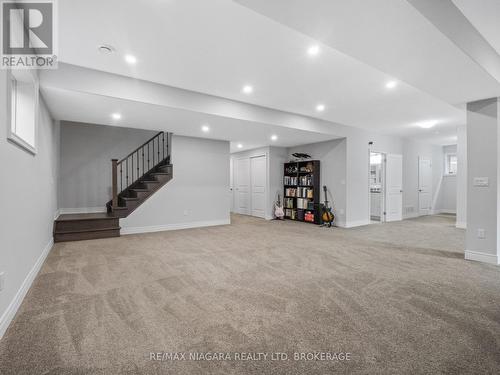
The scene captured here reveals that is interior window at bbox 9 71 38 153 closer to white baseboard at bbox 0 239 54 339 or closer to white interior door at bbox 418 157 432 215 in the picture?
white baseboard at bbox 0 239 54 339

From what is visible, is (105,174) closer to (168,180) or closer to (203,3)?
(168,180)

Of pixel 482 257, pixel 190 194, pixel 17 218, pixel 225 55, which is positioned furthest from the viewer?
pixel 190 194

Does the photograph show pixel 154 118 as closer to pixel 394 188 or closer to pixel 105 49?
pixel 105 49

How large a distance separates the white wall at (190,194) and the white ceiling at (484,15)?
5.48 m

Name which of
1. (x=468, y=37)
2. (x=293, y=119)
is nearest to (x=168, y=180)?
(x=293, y=119)

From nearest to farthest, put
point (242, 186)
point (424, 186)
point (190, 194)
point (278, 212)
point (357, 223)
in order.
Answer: point (190, 194), point (357, 223), point (278, 212), point (424, 186), point (242, 186)

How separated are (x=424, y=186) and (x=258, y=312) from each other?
29.3ft

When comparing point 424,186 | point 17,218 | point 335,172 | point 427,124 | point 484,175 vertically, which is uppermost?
point 427,124

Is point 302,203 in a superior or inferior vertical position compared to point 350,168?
inferior

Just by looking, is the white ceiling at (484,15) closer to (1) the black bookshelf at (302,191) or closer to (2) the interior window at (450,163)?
(1) the black bookshelf at (302,191)

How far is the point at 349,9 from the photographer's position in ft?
6.12

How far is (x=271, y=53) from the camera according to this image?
2914 mm

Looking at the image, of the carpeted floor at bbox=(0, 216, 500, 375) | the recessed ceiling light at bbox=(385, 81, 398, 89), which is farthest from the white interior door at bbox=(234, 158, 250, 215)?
the recessed ceiling light at bbox=(385, 81, 398, 89)

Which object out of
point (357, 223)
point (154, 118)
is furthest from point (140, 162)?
point (357, 223)
